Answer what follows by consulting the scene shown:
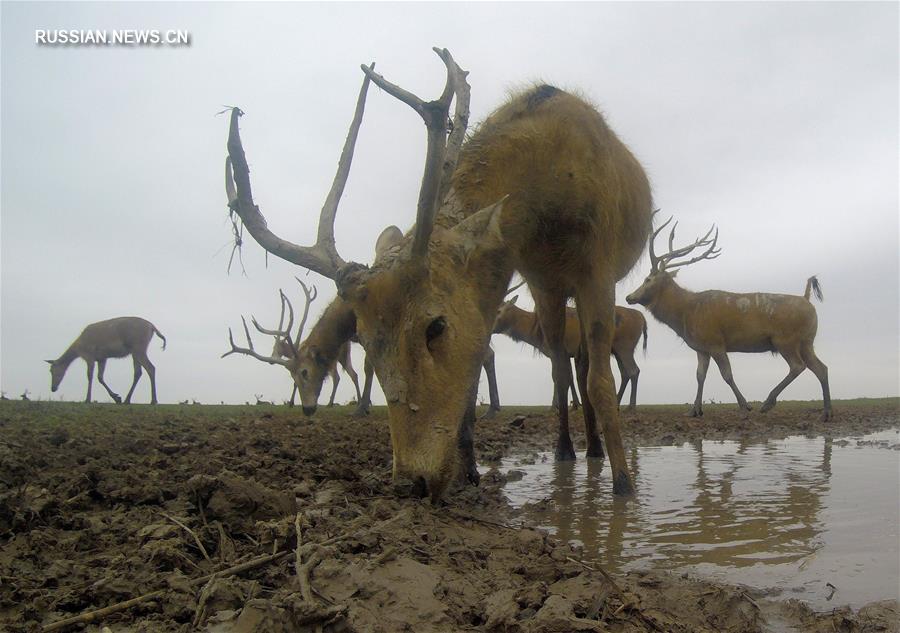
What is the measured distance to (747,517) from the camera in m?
3.61

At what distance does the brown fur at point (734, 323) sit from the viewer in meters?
15.4

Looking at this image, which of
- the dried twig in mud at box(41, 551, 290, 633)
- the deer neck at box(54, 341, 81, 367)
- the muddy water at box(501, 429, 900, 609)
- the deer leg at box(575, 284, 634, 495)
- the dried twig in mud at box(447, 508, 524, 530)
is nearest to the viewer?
the dried twig in mud at box(41, 551, 290, 633)

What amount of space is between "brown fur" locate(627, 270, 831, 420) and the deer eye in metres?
12.0

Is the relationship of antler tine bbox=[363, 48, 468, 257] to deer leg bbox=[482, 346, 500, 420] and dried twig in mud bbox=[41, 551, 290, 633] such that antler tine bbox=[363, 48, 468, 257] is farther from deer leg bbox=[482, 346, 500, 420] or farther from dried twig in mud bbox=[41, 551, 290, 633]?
deer leg bbox=[482, 346, 500, 420]

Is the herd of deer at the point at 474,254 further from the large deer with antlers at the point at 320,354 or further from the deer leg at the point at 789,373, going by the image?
the deer leg at the point at 789,373

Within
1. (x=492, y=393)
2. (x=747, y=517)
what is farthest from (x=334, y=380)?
(x=747, y=517)

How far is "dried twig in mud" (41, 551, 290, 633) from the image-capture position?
1831mm

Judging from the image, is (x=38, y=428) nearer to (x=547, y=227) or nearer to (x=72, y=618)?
(x=547, y=227)

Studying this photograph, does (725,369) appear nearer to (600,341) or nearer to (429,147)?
(600,341)

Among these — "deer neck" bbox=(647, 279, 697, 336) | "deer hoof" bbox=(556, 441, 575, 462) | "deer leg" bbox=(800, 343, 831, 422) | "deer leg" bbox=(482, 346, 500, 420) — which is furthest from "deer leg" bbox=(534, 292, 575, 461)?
"deer neck" bbox=(647, 279, 697, 336)

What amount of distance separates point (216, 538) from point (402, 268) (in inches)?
66.3

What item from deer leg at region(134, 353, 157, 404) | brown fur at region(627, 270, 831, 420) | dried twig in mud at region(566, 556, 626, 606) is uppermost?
brown fur at region(627, 270, 831, 420)

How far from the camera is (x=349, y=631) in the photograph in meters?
1.79

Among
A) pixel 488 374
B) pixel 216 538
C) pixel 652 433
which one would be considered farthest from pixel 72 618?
pixel 488 374
